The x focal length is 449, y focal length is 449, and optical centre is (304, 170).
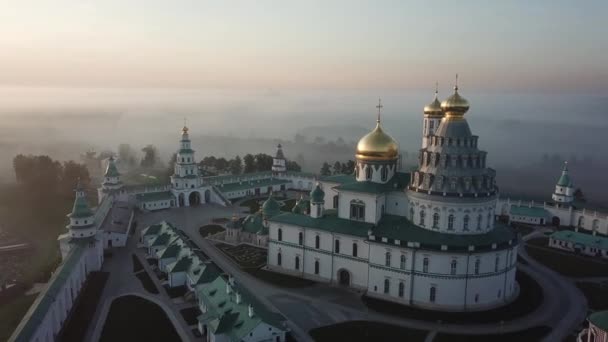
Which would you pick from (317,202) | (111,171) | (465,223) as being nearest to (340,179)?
(317,202)

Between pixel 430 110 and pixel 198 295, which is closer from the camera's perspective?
pixel 198 295

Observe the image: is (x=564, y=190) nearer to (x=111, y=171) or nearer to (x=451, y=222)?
(x=451, y=222)

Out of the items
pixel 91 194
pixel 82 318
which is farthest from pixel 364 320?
pixel 91 194

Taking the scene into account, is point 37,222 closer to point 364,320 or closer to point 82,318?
point 82,318

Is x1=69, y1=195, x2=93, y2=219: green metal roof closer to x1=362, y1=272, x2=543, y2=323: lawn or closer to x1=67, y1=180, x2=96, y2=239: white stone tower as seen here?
x1=67, y1=180, x2=96, y2=239: white stone tower

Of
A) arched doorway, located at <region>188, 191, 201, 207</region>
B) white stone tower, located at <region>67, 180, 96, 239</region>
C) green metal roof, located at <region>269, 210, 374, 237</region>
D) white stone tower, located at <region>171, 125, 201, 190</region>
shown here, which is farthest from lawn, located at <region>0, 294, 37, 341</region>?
arched doorway, located at <region>188, 191, 201, 207</region>

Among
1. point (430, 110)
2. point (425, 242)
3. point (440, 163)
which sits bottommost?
point (425, 242)

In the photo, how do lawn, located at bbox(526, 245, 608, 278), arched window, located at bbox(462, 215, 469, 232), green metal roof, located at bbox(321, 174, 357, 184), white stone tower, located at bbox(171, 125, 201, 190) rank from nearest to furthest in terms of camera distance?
arched window, located at bbox(462, 215, 469, 232) < lawn, located at bbox(526, 245, 608, 278) < green metal roof, located at bbox(321, 174, 357, 184) < white stone tower, located at bbox(171, 125, 201, 190)
